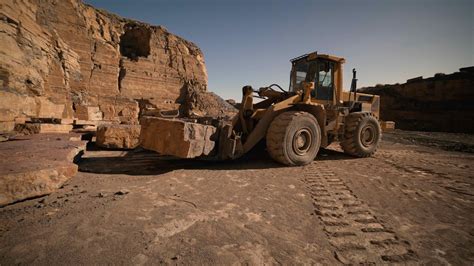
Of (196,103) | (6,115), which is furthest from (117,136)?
(196,103)

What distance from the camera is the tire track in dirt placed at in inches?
53.0

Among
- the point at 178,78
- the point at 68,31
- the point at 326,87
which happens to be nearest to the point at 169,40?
the point at 178,78

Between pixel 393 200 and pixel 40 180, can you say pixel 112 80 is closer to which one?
pixel 40 180

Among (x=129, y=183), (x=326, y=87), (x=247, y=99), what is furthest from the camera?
(x=326, y=87)

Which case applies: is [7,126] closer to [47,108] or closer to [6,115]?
[6,115]

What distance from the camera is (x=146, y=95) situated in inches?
746

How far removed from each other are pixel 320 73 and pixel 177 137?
12.1 ft

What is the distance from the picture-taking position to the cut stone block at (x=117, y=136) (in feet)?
15.6

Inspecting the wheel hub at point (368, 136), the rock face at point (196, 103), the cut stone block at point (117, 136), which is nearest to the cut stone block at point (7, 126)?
A: the cut stone block at point (117, 136)

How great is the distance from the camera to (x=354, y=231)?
1646mm

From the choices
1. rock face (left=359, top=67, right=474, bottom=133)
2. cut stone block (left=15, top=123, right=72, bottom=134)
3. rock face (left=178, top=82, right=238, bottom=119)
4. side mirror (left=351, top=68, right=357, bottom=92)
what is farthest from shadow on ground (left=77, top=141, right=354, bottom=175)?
rock face (left=359, top=67, right=474, bottom=133)

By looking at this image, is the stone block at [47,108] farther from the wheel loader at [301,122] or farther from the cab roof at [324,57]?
the cab roof at [324,57]

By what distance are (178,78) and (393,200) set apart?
72.4 feet

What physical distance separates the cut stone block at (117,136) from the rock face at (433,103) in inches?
1055
